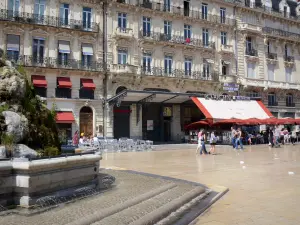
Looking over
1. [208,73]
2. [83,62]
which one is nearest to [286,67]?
[208,73]

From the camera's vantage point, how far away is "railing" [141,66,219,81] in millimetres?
29328

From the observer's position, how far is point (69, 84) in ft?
83.6

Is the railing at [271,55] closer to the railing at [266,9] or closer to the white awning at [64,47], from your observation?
the railing at [266,9]

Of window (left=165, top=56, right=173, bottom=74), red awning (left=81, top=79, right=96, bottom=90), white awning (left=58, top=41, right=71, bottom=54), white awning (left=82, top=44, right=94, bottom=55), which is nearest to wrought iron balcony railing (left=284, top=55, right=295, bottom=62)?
window (left=165, top=56, right=173, bottom=74)

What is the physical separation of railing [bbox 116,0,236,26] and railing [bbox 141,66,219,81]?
17.6 feet

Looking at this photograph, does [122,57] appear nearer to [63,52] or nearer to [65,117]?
[63,52]

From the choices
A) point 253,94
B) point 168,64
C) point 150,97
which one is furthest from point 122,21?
point 253,94

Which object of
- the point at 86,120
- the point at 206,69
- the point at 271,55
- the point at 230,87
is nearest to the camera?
the point at 86,120

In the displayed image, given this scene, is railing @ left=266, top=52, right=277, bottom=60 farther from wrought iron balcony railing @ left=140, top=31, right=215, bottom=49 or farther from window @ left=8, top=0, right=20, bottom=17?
window @ left=8, top=0, right=20, bottom=17

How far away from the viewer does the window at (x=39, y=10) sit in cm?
2502

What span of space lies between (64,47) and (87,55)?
194 cm

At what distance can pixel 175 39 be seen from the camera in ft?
102

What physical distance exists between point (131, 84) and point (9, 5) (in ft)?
36.1

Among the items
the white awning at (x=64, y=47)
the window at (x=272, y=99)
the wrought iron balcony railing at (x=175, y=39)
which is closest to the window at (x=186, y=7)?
the wrought iron balcony railing at (x=175, y=39)
